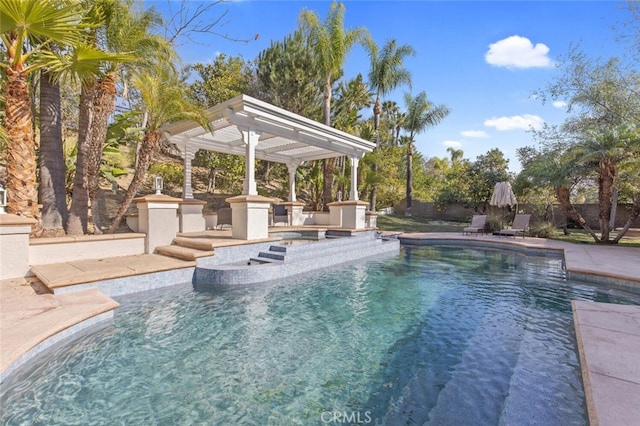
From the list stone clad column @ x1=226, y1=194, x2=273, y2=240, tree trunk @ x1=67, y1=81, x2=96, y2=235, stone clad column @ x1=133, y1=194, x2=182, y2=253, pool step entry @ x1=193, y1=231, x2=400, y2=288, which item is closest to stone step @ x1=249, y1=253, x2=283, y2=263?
pool step entry @ x1=193, y1=231, x2=400, y2=288

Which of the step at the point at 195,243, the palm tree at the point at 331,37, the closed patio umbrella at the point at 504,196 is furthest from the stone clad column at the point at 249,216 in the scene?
the closed patio umbrella at the point at 504,196

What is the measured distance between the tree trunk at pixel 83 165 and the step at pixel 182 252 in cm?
223

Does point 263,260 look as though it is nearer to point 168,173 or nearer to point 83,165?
point 83,165

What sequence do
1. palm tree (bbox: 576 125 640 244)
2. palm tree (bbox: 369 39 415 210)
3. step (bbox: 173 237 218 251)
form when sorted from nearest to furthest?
step (bbox: 173 237 218 251)
palm tree (bbox: 576 125 640 244)
palm tree (bbox: 369 39 415 210)

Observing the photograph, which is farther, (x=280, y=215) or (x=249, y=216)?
(x=280, y=215)

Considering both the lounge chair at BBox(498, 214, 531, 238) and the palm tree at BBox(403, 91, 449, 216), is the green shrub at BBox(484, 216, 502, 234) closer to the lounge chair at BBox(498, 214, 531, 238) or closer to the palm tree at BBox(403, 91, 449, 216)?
the lounge chair at BBox(498, 214, 531, 238)

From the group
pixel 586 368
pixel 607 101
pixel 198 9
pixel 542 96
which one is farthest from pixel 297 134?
pixel 607 101

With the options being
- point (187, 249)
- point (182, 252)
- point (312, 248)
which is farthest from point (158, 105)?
point (312, 248)

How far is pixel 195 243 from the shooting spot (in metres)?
7.74

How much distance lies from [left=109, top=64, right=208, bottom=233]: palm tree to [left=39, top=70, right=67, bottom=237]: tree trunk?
1415 mm

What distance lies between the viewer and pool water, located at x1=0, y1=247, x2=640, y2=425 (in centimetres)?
251

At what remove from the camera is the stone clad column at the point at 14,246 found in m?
5.36

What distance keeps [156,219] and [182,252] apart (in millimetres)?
1619

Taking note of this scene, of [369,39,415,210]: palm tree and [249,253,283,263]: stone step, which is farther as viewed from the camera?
[369,39,415,210]: palm tree
